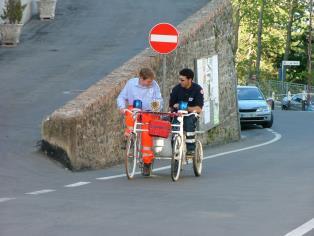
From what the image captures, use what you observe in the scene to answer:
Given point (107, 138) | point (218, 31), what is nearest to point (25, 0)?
point (218, 31)

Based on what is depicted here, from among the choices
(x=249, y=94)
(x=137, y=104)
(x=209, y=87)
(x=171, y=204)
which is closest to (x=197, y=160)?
(x=137, y=104)

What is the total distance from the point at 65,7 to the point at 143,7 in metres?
2.85

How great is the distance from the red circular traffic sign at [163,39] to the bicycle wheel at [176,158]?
18.6ft

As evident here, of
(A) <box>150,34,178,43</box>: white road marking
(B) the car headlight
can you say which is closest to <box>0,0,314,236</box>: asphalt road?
(B) the car headlight

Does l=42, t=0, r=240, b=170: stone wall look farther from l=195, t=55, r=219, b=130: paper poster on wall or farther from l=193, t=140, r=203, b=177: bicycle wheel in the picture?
l=193, t=140, r=203, b=177: bicycle wheel

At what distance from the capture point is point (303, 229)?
971 cm

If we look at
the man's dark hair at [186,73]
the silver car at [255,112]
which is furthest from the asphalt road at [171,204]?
the silver car at [255,112]

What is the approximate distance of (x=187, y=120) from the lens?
15688 mm

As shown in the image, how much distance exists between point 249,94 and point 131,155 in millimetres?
24665

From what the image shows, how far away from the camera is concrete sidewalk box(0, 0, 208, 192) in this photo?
1739cm

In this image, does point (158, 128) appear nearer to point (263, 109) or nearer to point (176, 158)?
point (176, 158)

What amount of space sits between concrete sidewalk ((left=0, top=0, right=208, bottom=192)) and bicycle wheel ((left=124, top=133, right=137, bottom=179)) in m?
1.26

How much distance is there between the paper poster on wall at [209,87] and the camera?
25250 mm

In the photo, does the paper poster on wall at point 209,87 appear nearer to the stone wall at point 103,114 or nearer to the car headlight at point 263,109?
the stone wall at point 103,114
